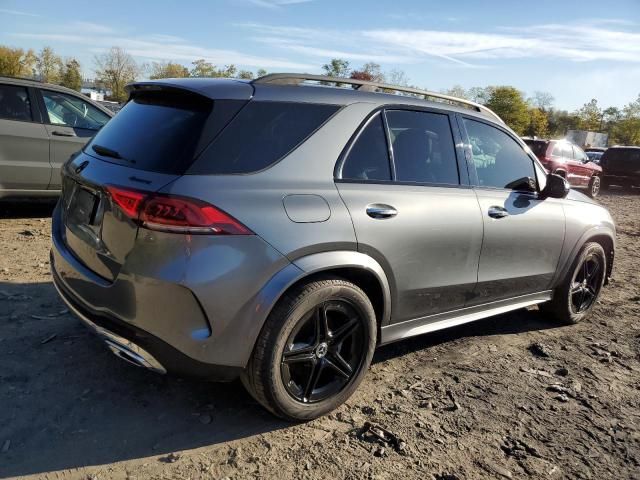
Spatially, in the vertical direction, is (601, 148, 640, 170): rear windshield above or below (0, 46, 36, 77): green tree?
below

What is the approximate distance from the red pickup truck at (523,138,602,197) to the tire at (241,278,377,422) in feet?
39.5

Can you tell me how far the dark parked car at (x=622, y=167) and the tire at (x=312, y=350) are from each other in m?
18.6

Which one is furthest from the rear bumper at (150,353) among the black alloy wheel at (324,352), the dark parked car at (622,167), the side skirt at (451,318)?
the dark parked car at (622,167)

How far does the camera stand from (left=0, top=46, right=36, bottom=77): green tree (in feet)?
222

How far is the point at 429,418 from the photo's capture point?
3066mm

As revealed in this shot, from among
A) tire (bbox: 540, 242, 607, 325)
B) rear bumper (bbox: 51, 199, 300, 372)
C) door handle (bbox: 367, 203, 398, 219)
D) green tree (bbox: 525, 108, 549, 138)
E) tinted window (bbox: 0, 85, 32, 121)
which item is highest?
green tree (bbox: 525, 108, 549, 138)

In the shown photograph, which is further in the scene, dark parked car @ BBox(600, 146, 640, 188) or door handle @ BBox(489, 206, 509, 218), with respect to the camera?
dark parked car @ BBox(600, 146, 640, 188)

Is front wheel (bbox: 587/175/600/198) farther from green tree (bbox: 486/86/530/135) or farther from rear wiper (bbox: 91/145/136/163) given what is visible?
green tree (bbox: 486/86/530/135)

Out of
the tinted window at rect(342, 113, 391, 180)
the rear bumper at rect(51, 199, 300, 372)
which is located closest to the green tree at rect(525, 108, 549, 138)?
the tinted window at rect(342, 113, 391, 180)

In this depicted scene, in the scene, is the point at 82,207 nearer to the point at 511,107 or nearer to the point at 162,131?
the point at 162,131

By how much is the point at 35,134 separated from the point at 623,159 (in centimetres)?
1845

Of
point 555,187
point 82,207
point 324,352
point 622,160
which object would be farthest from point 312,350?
point 622,160

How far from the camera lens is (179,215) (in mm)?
2398

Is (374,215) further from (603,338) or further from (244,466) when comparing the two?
(603,338)
